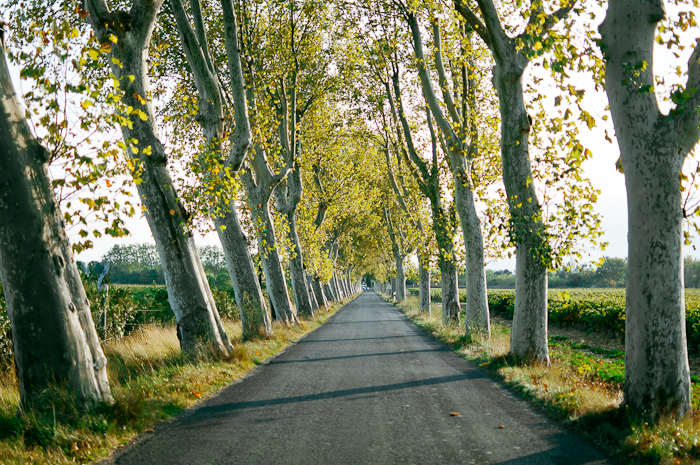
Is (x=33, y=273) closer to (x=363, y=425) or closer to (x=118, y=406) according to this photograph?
(x=118, y=406)

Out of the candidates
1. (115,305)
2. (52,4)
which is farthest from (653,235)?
(115,305)

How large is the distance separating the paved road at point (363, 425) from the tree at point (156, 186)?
157 cm

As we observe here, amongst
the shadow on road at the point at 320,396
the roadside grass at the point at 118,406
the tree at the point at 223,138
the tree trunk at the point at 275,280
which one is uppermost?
the tree at the point at 223,138

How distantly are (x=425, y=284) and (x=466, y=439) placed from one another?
2166 cm

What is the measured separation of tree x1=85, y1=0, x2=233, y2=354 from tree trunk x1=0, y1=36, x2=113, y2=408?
2.72m

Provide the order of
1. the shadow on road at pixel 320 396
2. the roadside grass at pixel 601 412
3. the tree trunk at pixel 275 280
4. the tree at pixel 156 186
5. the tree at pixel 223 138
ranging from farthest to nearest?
1. the tree trunk at pixel 275 280
2. the tree at pixel 223 138
3. the tree at pixel 156 186
4. the shadow on road at pixel 320 396
5. the roadside grass at pixel 601 412

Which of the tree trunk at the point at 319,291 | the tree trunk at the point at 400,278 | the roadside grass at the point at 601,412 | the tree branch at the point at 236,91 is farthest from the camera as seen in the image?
the tree trunk at the point at 400,278

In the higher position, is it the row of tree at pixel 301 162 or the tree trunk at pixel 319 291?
the row of tree at pixel 301 162

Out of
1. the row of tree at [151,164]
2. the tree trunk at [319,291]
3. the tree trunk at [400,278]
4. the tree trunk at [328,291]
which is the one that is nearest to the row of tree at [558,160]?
the row of tree at [151,164]

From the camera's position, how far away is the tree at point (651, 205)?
5297 millimetres

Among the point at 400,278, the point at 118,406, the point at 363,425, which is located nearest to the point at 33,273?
the point at 118,406

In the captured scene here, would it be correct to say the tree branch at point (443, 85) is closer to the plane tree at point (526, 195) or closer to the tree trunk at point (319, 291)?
the plane tree at point (526, 195)

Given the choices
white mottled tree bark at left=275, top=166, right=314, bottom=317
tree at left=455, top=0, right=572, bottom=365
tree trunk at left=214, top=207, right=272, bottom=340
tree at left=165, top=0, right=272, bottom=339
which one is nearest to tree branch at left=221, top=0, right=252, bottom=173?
tree at left=165, top=0, right=272, bottom=339

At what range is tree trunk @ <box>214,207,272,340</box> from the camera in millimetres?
12812
